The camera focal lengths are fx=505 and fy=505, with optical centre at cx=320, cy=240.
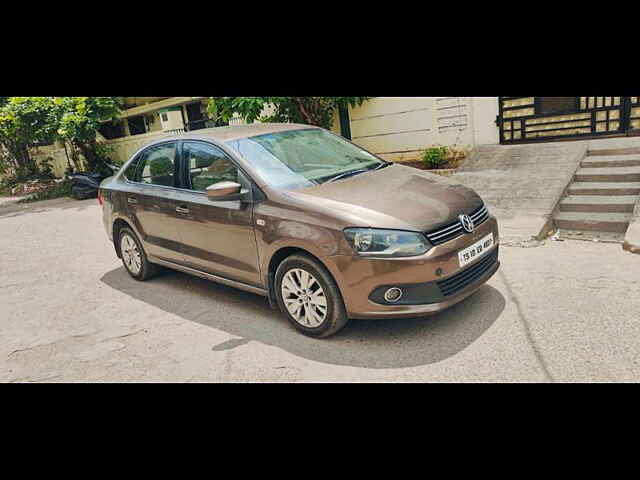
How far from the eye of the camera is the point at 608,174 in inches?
277

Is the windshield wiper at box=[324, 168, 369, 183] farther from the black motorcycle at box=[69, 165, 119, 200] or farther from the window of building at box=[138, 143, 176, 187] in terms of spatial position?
the black motorcycle at box=[69, 165, 119, 200]

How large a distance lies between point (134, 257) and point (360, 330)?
314 cm

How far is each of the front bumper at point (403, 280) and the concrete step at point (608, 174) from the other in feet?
14.4

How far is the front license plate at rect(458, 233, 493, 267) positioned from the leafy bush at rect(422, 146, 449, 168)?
230 inches

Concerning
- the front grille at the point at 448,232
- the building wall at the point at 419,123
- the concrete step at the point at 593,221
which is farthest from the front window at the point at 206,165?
the building wall at the point at 419,123

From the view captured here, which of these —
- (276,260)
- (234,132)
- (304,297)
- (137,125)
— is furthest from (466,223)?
(137,125)

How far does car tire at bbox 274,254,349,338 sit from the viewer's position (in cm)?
387

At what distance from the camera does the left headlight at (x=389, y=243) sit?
12.0ft

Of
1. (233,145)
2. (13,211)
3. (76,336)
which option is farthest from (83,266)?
(13,211)

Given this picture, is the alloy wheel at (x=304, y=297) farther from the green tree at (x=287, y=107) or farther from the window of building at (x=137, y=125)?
the window of building at (x=137, y=125)

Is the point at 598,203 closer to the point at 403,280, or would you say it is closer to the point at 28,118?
the point at 403,280

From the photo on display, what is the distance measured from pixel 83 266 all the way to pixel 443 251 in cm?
541

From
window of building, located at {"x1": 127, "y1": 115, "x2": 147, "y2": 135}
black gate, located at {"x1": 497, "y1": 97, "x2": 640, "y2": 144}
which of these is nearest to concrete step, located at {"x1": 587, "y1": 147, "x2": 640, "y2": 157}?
black gate, located at {"x1": 497, "y1": 97, "x2": 640, "y2": 144}
